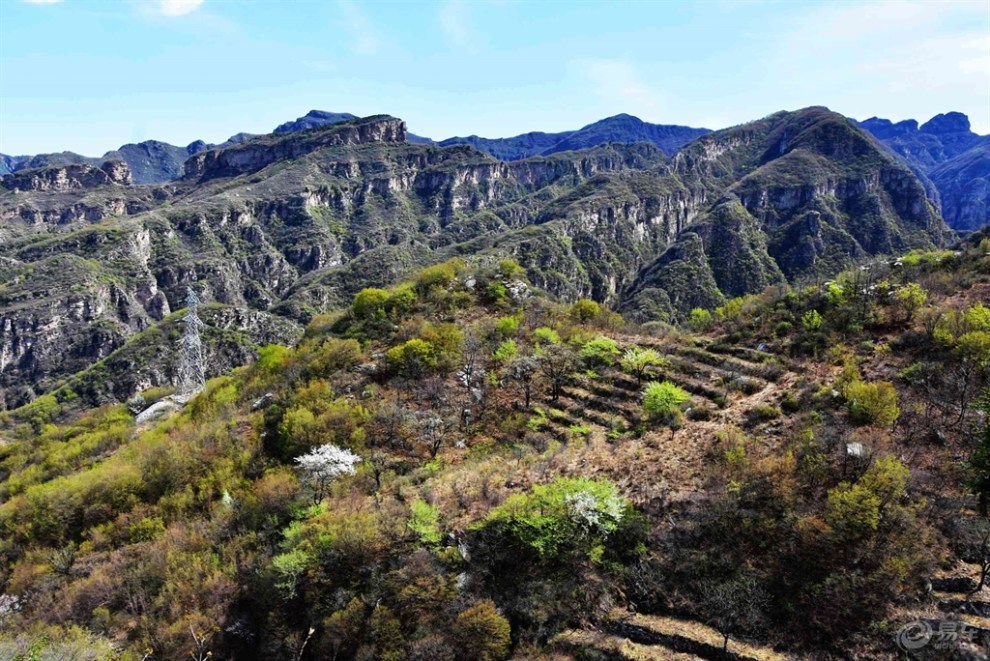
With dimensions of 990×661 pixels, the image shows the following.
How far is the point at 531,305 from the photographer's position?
5644 cm

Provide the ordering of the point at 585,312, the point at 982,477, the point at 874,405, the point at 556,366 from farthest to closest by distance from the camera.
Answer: the point at 585,312 → the point at 556,366 → the point at 874,405 → the point at 982,477

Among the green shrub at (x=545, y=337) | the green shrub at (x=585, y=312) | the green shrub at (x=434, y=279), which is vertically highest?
the green shrub at (x=434, y=279)

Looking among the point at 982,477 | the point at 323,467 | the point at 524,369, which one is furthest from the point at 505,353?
the point at 982,477

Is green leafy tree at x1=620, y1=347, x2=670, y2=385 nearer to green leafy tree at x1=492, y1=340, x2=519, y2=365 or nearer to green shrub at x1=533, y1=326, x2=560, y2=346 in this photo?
green shrub at x1=533, y1=326, x2=560, y2=346

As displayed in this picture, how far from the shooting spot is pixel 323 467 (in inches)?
1187

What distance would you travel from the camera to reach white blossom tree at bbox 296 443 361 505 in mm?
30031

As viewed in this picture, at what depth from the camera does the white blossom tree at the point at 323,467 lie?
30031mm

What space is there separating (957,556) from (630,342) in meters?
30.1

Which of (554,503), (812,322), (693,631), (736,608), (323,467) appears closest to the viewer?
(736,608)

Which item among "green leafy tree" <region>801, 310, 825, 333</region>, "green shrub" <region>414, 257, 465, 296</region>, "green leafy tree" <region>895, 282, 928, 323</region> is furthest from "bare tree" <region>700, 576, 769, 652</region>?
"green shrub" <region>414, 257, 465, 296</region>

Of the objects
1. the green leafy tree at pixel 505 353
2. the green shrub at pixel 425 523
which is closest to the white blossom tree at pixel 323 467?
the green shrub at pixel 425 523

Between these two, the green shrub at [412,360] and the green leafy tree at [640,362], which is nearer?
the green leafy tree at [640,362]

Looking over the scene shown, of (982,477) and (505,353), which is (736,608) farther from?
(505,353)

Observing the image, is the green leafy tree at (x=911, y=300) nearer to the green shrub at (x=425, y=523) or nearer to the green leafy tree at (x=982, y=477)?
the green leafy tree at (x=982, y=477)
